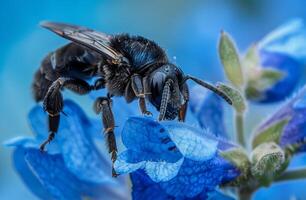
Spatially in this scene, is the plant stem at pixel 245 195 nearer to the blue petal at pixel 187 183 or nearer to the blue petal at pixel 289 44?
the blue petal at pixel 187 183

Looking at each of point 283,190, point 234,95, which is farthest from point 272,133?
point 283,190

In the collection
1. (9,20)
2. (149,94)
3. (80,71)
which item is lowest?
(149,94)

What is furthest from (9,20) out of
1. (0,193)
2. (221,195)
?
(221,195)

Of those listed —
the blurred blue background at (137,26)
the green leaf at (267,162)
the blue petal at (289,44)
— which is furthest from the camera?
the blurred blue background at (137,26)

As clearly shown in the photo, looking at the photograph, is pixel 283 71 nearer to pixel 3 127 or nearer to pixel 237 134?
pixel 237 134

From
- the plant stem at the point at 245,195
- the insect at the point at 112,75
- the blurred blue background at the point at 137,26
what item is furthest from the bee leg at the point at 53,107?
the blurred blue background at the point at 137,26

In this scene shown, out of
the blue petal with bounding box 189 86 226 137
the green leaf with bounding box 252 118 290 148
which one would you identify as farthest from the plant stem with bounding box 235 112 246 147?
the blue petal with bounding box 189 86 226 137

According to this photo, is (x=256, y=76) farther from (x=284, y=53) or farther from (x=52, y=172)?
(x=52, y=172)
